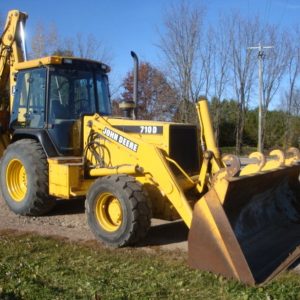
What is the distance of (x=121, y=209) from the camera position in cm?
675

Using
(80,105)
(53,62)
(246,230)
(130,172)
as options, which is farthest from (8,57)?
(246,230)

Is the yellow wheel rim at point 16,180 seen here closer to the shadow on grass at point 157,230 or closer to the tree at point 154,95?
the shadow on grass at point 157,230

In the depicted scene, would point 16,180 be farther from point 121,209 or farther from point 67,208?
point 121,209

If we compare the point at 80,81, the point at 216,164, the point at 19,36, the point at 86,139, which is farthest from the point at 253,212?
the point at 19,36

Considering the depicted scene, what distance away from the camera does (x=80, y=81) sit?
8852 mm

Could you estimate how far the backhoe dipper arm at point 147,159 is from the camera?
6582 mm

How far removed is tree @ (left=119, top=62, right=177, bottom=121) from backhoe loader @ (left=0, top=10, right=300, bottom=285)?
54.7ft

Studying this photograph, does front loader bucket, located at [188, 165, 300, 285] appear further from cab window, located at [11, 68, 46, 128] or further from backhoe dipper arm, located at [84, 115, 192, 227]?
cab window, located at [11, 68, 46, 128]

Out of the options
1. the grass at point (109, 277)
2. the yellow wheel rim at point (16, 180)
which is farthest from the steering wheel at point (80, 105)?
the grass at point (109, 277)

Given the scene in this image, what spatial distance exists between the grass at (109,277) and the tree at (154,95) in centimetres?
1955

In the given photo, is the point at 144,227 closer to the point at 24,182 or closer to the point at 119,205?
the point at 119,205

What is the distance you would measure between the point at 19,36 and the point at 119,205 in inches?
190

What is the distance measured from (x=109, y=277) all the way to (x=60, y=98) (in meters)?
4.05

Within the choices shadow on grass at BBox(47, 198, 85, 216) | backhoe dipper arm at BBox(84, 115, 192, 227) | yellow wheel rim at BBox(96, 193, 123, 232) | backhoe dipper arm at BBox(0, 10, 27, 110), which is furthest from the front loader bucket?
backhoe dipper arm at BBox(0, 10, 27, 110)
